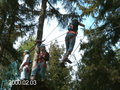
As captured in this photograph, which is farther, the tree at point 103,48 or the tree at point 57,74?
the tree at point 57,74

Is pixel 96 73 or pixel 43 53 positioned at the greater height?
pixel 96 73

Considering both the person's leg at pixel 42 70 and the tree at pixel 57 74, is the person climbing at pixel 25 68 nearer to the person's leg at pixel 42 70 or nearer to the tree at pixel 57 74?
the person's leg at pixel 42 70

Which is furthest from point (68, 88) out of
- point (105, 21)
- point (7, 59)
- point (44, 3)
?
point (44, 3)

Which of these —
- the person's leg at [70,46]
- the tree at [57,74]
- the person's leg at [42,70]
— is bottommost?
the person's leg at [42,70]

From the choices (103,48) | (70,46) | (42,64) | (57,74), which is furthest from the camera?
(57,74)

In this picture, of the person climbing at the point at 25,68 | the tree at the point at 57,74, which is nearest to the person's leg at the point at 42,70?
the person climbing at the point at 25,68

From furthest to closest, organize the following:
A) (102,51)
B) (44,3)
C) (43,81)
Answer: (102,51) → (44,3) → (43,81)

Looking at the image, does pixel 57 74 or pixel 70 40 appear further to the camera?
pixel 57 74

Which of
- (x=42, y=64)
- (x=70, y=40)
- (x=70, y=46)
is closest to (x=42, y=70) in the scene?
(x=42, y=64)

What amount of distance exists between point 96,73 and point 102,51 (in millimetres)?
1402

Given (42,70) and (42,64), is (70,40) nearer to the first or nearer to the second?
(42,64)

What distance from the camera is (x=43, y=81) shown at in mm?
9664

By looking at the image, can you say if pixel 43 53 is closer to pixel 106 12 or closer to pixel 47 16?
pixel 47 16

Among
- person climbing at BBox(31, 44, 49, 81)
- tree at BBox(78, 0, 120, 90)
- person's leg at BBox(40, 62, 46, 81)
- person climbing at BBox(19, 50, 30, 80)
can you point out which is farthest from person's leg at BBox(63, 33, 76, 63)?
tree at BBox(78, 0, 120, 90)
